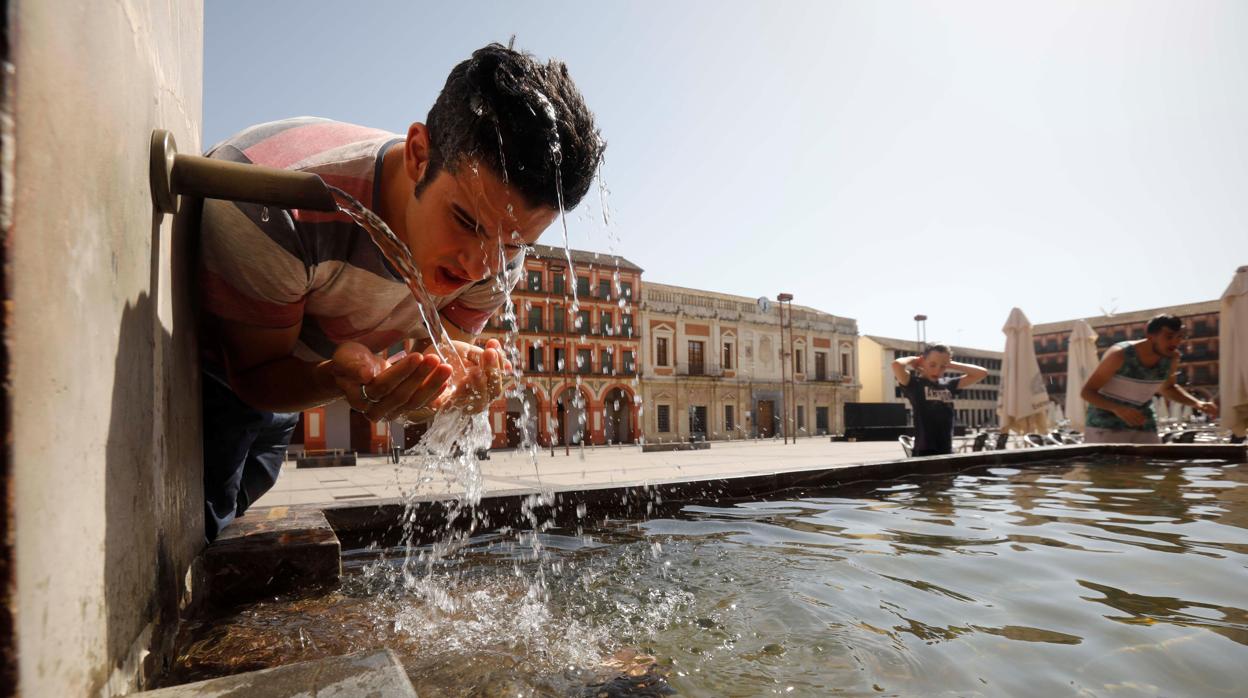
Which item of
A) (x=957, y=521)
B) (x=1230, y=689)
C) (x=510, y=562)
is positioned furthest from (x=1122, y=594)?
(x=510, y=562)

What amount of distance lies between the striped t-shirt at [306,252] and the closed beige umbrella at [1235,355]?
8.96m

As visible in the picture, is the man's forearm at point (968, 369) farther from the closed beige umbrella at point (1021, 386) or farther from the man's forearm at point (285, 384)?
the man's forearm at point (285, 384)

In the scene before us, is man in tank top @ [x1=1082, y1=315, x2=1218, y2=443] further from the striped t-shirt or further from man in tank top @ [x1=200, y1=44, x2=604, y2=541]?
the striped t-shirt

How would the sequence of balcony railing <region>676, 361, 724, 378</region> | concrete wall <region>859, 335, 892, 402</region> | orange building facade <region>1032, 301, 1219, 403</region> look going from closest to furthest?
balcony railing <region>676, 361, 724, 378</region> → concrete wall <region>859, 335, 892, 402</region> → orange building facade <region>1032, 301, 1219, 403</region>

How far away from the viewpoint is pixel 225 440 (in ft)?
7.25

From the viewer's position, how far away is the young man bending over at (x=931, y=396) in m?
7.41

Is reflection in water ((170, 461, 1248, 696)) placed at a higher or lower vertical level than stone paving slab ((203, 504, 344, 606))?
lower

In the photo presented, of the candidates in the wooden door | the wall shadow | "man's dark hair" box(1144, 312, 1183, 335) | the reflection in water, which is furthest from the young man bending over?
the wooden door

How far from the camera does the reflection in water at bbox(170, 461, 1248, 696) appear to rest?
1.43 metres

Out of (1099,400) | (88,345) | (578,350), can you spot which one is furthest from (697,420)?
(88,345)

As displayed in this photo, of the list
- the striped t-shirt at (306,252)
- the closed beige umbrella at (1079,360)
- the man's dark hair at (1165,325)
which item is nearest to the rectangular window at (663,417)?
the closed beige umbrella at (1079,360)

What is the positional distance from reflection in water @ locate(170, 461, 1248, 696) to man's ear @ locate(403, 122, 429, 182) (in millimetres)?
1253

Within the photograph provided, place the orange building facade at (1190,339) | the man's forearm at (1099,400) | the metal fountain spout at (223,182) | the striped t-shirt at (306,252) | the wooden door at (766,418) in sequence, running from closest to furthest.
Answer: the metal fountain spout at (223,182) < the striped t-shirt at (306,252) < the man's forearm at (1099,400) < the wooden door at (766,418) < the orange building facade at (1190,339)

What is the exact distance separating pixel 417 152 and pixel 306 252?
0.41 metres
